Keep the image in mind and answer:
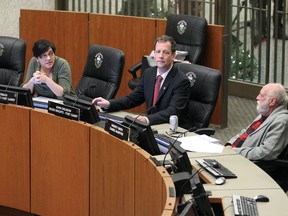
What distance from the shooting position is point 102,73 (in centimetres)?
792

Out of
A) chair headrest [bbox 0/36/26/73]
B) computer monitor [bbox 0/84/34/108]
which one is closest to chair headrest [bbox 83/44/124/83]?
chair headrest [bbox 0/36/26/73]

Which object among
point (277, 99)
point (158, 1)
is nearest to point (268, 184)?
point (277, 99)

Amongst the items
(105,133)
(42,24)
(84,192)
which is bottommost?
(84,192)

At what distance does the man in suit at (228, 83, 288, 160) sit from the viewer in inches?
240

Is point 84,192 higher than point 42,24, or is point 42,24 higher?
point 42,24

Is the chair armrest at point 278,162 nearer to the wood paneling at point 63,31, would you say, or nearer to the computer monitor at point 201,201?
the computer monitor at point 201,201

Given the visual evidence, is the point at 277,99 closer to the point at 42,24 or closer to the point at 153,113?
the point at 153,113

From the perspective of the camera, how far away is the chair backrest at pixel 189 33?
9.12 m

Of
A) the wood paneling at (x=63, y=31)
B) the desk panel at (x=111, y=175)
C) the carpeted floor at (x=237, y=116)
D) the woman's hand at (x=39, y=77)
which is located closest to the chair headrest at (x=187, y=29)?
the carpeted floor at (x=237, y=116)

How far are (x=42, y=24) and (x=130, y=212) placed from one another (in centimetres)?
557

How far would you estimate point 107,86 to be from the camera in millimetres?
7867

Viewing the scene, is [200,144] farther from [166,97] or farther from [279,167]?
[166,97]

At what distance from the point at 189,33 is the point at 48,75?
1.98m

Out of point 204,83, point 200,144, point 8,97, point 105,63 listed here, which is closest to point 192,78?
point 204,83
